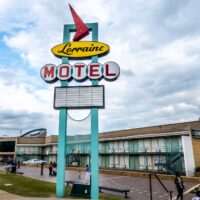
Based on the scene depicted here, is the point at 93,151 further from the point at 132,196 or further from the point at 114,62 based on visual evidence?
the point at 114,62

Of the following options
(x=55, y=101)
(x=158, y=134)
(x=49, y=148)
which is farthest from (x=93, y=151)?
(x=49, y=148)

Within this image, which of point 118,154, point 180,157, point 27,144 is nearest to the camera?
point 180,157

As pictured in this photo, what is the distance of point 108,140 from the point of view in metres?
46.0

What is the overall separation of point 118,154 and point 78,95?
1166 inches

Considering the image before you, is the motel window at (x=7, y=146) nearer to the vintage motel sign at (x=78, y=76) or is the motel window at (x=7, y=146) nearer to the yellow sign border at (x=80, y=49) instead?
the vintage motel sign at (x=78, y=76)

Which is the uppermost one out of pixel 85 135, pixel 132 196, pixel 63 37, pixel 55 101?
pixel 63 37

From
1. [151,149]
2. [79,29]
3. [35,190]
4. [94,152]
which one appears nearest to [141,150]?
[151,149]

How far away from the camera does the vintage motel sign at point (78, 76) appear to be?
15461 millimetres

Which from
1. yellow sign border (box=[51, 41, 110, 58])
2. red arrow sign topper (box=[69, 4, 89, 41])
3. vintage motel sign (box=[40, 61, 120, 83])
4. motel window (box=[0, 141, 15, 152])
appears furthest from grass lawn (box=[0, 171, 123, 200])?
motel window (box=[0, 141, 15, 152])

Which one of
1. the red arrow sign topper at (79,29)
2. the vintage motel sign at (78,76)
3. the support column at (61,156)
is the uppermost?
the red arrow sign topper at (79,29)

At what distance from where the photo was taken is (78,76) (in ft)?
53.7

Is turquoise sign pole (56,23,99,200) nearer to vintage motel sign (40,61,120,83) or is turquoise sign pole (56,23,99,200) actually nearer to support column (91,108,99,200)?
support column (91,108,99,200)

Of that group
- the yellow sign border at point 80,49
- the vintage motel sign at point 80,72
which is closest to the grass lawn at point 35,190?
the vintage motel sign at point 80,72

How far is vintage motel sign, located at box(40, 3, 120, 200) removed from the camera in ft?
50.7
